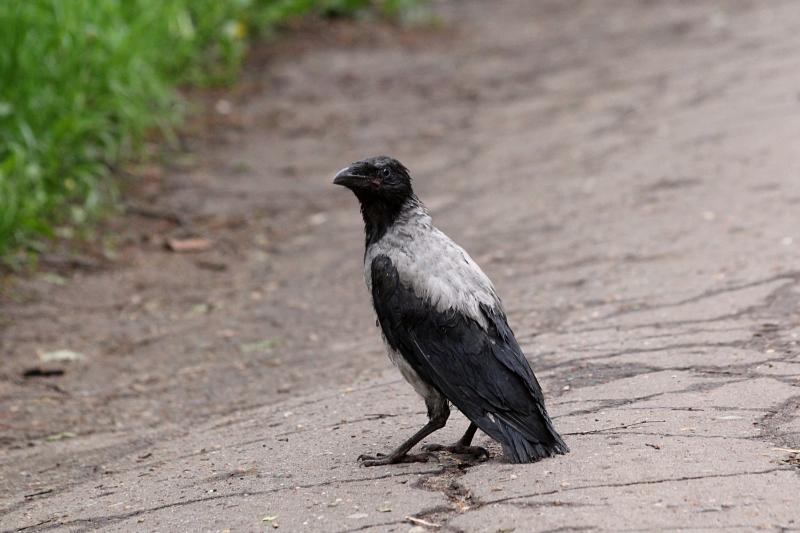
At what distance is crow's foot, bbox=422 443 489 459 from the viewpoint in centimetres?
412

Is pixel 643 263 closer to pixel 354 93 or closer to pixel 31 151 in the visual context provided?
pixel 31 151

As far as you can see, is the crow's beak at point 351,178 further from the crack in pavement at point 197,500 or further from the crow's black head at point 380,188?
the crack in pavement at point 197,500

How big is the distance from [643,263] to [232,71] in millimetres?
6291

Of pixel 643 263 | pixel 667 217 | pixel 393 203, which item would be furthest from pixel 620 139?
pixel 393 203

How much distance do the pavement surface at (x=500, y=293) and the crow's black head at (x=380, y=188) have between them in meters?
0.85

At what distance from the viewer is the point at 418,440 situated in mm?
4121

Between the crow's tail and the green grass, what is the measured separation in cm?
468

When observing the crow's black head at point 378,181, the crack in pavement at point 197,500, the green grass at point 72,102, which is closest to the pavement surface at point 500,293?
the crack in pavement at point 197,500

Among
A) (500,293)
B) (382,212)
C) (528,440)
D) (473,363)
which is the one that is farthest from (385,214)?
(500,293)

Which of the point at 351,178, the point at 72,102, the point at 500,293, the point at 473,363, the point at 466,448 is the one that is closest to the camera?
the point at 473,363

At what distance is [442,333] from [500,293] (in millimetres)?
2463

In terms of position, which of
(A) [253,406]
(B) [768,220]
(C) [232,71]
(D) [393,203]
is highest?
(C) [232,71]

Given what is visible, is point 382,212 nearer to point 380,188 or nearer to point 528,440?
point 380,188

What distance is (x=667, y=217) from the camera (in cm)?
724
